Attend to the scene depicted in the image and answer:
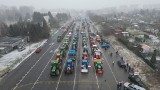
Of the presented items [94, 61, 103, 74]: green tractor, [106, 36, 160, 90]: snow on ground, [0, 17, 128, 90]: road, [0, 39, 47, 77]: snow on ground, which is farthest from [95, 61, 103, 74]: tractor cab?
[0, 39, 47, 77]: snow on ground

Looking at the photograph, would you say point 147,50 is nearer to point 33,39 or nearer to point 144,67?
point 144,67

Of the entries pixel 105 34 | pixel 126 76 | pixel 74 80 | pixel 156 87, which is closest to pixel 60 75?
pixel 74 80

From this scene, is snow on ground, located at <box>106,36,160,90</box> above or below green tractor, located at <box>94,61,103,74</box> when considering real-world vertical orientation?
below

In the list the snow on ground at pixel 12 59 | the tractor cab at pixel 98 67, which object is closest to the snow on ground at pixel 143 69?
the tractor cab at pixel 98 67

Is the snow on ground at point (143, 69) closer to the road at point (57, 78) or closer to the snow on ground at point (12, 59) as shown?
the road at point (57, 78)

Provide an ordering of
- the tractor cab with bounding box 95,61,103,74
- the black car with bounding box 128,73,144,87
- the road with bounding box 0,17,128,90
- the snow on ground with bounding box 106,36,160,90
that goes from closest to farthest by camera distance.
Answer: the black car with bounding box 128,73,144,87, the road with bounding box 0,17,128,90, the snow on ground with bounding box 106,36,160,90, the tractor cab with bounding box 95,61,103,74

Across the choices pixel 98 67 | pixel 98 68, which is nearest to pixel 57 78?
pixel 98 68

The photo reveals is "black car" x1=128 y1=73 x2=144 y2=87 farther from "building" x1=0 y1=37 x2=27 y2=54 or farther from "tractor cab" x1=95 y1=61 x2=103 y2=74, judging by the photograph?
"building" x1=0 y1=37 x2=27 y2=54

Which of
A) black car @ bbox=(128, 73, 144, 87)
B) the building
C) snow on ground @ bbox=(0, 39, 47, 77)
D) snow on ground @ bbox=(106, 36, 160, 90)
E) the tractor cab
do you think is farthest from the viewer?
the building

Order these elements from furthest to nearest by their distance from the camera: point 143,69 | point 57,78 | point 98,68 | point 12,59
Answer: point 12,59 → point 143,69 → point 98,68 → point 57,78

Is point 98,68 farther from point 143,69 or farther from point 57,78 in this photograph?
point 143,69

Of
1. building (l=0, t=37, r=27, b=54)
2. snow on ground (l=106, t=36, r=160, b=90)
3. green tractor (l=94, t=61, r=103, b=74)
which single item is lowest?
snow on ground (l=106, t=36, r=160, b=90)
